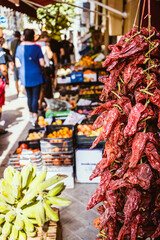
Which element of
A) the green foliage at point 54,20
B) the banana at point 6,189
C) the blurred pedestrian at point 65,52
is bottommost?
the banana at point 6,189

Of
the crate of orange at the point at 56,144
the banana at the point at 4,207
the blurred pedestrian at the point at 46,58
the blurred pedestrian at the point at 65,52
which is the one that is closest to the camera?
the banana at the point at 4,207

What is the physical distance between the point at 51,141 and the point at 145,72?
222 cm

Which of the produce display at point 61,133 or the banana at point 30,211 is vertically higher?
the produce display at point 61,133

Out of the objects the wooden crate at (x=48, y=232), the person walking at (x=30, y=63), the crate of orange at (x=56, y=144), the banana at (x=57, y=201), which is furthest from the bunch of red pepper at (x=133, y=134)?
the person walking at (x=30, y=63)

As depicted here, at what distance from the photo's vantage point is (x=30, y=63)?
5395mm

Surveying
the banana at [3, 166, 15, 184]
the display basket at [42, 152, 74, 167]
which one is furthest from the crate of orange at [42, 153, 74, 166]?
the banana at [3, 166, 15, 184]

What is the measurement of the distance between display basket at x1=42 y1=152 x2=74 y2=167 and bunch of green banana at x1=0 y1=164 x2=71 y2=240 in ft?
3.93

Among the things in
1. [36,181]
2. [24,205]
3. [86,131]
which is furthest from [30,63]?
[24,205]

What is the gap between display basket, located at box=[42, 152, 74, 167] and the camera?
3.48 metres

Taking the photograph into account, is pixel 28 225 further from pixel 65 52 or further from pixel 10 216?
pixel 65 52

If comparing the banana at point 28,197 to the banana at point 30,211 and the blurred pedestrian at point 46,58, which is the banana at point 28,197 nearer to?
the banana at point 30,211

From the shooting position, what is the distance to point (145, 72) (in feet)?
5.07

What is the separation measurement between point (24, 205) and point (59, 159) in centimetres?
133

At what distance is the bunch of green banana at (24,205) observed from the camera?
2.03m
